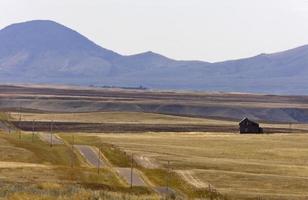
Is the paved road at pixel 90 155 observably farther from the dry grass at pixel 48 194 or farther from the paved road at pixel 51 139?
the dry grass at pixel 48 194

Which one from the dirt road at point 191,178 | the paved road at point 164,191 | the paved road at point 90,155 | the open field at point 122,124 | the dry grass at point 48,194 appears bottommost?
the dirt road at point 191,178

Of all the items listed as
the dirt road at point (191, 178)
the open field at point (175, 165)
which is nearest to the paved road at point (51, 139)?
the open field at point (175, 165)

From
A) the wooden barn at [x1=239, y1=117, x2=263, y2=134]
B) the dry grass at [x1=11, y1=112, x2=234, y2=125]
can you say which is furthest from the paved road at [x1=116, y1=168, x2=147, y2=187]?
the dry grass at [x1=11, y1=112, x2=234, y2=125]

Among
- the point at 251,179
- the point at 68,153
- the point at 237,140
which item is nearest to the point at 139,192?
the point at 251,179

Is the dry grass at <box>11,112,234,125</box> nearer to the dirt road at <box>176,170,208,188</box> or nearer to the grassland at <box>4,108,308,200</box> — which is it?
the grassland at <box>4,108,308,200</box>

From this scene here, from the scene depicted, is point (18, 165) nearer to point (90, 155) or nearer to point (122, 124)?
point (90, 155)

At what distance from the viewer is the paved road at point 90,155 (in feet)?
253

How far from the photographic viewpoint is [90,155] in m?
84.4

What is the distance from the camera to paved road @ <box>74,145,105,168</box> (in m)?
77.2

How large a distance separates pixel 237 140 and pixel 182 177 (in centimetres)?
5270

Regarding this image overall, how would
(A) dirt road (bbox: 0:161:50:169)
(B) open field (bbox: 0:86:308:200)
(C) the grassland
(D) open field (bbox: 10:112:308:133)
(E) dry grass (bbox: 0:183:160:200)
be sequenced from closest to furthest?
1. (E) dry grass (bbox: 0:183:160:200)
2. (B) open field (bbox: 0:86:308:200)
3. (C) the grassland
4. (A) dirt road (bbox: 0:161:50:169)
5. (D) open field (bbox: 10:112:308:133)

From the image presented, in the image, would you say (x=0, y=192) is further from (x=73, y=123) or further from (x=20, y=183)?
(x=73, y=123)

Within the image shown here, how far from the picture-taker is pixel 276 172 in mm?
75938

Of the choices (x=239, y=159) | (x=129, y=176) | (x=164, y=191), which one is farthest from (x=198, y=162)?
(x=164, y=191)
